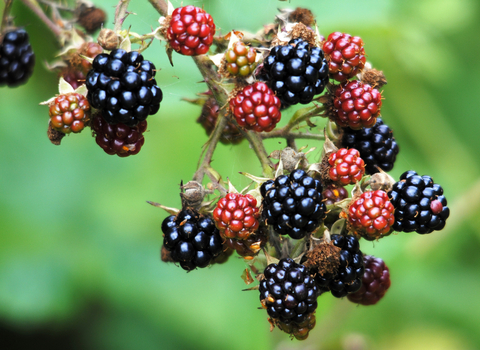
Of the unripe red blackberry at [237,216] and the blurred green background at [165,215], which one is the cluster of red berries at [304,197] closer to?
the unripe red blackberry at [237,216]

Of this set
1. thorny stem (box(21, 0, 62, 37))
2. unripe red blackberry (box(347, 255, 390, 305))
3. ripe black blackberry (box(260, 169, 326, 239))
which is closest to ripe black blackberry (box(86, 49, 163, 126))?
ripe black blackberry (box(260, 169, 326, 239))

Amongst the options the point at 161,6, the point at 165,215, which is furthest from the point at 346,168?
the point at 165,215

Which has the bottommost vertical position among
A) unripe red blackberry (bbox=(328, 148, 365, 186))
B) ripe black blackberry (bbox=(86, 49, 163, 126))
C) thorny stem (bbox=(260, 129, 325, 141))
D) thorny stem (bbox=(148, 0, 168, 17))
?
thorny stem (bbox=(260, 129, 325, 141))

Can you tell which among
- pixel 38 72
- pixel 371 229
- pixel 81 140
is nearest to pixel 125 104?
pixel 371 229

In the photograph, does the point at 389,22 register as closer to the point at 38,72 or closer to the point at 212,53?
the point at 212,53

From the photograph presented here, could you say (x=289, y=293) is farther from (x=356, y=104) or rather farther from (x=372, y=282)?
(x=356, y=104)

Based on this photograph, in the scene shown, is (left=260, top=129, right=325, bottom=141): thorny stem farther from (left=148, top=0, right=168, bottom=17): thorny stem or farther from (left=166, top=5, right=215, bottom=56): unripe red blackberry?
(left=148, top=0, right=168, bottom=17): thorny stem
